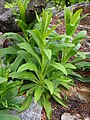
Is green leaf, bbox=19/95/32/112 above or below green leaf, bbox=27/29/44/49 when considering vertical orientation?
below

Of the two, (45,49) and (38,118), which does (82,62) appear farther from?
(38,118)

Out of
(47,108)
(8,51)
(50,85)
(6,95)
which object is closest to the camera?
(6,95)

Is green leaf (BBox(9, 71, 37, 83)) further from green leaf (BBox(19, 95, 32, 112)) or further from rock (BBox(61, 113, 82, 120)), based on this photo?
rock (BBox(61, 113, 82, 120))

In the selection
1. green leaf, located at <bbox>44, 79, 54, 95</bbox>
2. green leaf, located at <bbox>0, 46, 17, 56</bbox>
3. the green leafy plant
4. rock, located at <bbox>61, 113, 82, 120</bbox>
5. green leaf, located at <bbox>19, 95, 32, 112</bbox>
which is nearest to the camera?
the green leafy plant

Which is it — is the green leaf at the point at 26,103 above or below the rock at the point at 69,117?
above

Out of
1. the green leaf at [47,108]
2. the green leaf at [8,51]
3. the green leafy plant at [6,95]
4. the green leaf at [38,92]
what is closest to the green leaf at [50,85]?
the green leaf at [38,92]

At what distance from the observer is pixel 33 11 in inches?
154

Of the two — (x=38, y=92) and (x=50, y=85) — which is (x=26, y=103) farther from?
(x=50, y=85)

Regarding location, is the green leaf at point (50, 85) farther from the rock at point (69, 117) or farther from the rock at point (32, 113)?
the rock at point (69, 117)

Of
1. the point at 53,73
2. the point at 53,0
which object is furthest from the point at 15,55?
the point at 53,0

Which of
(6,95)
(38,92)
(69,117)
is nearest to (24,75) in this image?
(38,92)

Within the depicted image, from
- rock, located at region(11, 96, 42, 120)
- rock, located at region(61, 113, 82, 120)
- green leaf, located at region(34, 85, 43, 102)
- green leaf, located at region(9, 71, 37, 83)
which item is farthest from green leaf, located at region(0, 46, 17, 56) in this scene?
rock, located at region(61, 113, 82, 120)

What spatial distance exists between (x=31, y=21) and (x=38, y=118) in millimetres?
1545

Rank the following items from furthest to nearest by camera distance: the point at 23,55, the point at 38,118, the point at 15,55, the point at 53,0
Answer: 1. the point at 53,0
2. the point at 15,55
3. the point at 23,55
4. the point at 38,118
